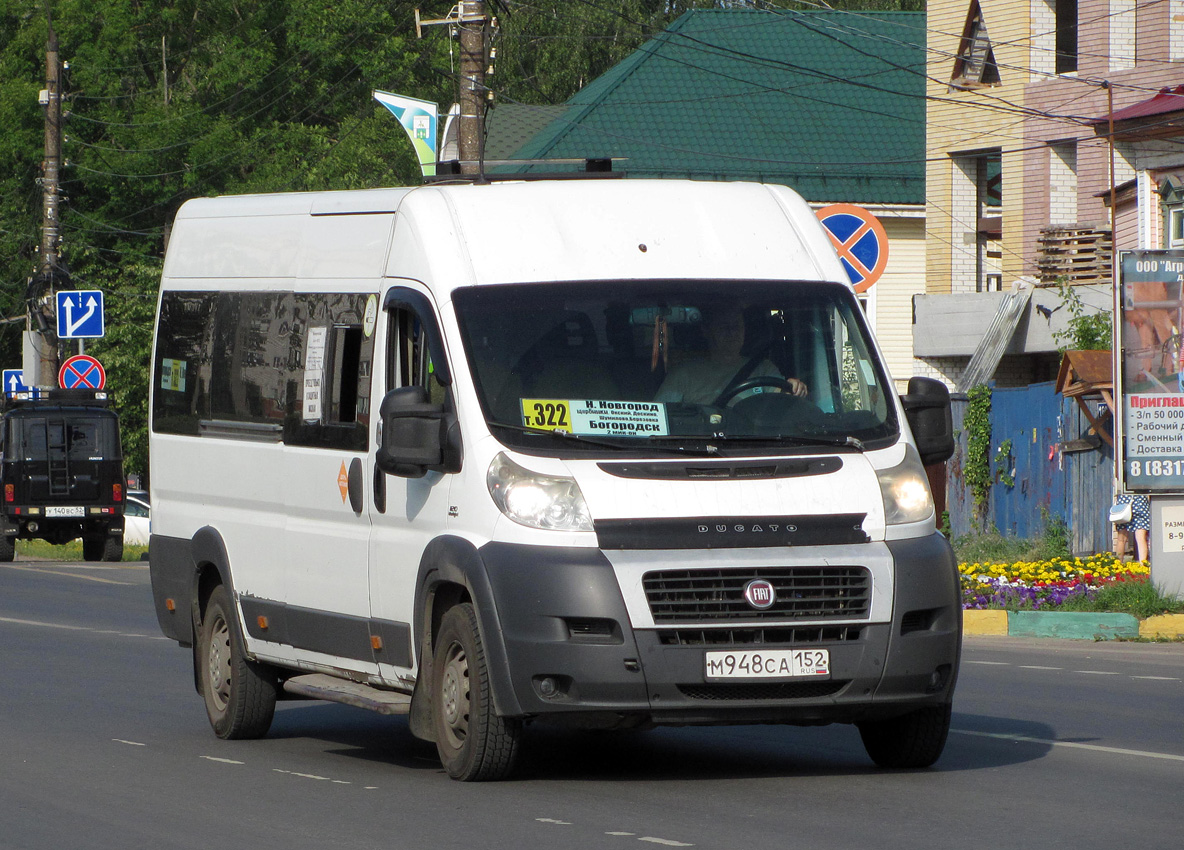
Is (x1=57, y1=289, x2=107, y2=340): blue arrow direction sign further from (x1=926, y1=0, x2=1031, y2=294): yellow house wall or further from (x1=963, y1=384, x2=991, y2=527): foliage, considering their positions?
(x1=963, y1=384, x2=991, y2=527): foliage

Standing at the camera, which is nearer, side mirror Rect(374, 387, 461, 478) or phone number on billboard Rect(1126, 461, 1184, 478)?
side mirror Rect(374, 387, 461, 478)

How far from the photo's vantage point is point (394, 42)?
60.9 metres

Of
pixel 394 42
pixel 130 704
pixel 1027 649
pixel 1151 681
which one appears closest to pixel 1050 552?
pixel 1027 649

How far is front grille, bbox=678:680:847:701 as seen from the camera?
26.8 feet

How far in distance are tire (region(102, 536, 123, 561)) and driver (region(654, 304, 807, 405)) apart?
28264mm

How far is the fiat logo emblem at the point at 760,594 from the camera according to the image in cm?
816

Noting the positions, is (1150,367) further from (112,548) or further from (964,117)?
(112,548)

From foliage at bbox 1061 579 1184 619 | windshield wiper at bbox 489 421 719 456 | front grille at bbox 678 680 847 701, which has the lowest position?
foliage at bbox 1061 579 1184 619

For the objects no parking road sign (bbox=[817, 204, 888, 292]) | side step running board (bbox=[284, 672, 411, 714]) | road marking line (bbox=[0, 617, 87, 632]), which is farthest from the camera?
road marking line (bbox=[0, 617, 87, 632])

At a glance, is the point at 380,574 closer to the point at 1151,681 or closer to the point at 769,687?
the point at 769,687

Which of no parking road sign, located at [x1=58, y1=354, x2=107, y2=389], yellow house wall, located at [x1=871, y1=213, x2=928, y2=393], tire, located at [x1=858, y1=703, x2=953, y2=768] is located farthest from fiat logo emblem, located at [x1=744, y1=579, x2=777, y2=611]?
yellow house wall, located at [x1=871, y1=213, x2=928, y2=393]

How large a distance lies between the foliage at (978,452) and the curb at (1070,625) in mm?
9567

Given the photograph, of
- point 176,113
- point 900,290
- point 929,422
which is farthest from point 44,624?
point 176,113

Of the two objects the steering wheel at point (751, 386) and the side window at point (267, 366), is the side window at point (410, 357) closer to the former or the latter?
the side window at point (267, 366)
